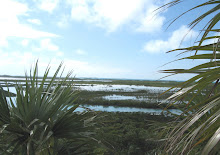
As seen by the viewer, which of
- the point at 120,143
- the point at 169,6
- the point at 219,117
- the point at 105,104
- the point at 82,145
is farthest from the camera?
the point at 105,104

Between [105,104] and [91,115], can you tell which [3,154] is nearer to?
[91,115]

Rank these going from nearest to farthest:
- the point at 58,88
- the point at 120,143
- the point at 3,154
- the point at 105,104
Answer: the point at 3,154 < the point at 58,88 < the point at 120,143 < the point at 105,104

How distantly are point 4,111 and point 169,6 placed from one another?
1858 mm

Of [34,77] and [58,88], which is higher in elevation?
[34,77]

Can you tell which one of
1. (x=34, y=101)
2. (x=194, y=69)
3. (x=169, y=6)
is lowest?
(x=34, y=101)

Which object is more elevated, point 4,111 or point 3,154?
point 4,111

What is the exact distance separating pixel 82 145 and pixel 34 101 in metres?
0.75

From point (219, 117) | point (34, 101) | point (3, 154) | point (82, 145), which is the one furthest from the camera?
point (82, 145)

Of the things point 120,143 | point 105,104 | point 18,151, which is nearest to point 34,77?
point 18,151

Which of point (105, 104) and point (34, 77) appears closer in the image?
point (34, 77)

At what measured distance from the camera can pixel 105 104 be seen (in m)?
20.1

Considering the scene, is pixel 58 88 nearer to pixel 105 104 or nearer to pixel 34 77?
pixel 34 77

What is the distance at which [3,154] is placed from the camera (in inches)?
69.1

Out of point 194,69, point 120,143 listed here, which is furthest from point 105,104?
point 194,69
